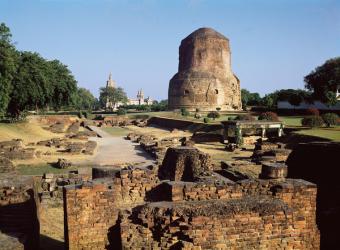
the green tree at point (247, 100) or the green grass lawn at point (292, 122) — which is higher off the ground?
the green tree at point (247, 100)

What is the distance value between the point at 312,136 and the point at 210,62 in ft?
121

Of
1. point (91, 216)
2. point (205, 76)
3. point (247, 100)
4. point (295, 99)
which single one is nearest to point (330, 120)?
point (295, 99)

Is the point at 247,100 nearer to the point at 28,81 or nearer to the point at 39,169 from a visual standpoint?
the point at 28,81

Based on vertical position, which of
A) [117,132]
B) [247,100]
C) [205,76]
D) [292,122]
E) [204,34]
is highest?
[204,34]

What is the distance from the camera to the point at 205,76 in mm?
52219

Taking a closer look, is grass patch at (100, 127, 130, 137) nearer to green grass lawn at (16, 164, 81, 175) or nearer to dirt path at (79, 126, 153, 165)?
dirt path at (79, 126, 153, 165)

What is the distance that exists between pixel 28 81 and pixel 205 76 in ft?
105

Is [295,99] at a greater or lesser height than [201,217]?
greater

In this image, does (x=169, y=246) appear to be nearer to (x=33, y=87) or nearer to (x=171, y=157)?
(x=171, y=157)

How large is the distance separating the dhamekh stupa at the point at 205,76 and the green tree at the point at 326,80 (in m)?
15.9

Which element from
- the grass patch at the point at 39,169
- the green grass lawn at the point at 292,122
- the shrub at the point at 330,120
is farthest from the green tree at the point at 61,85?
the shrub at the point at 330,120

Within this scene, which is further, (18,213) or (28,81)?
(28,81)

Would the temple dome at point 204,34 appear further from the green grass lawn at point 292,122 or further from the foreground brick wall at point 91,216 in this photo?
the foreground brick wall at point 91,216

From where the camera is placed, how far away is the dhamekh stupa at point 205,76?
168 ft
